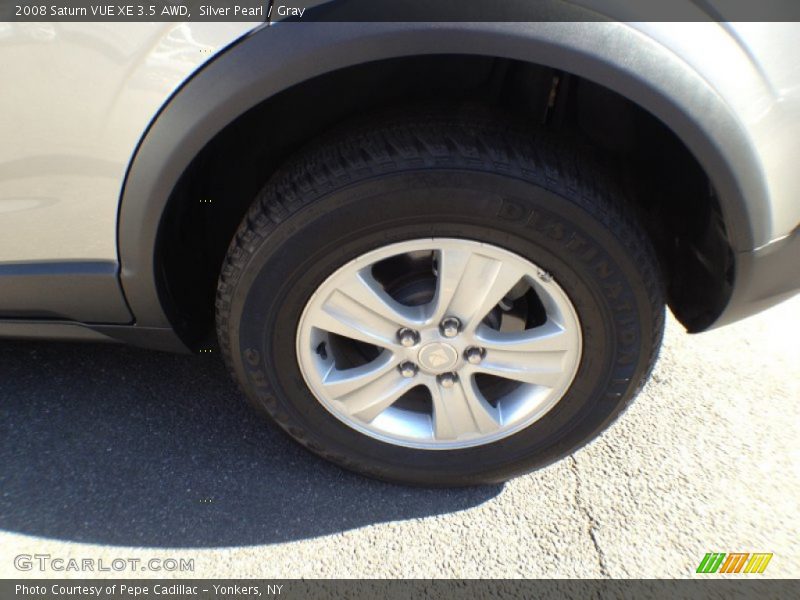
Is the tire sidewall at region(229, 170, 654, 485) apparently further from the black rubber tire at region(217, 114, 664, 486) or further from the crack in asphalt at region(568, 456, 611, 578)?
the crack in asphalt at region(568, 456, 611, 578)

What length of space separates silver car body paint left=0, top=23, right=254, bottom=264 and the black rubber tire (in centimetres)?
30

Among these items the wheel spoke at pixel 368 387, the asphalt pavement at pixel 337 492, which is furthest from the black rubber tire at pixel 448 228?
the asphalt pavement at pixel 337 492

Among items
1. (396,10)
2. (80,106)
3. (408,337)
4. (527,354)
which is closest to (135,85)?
(80,106)

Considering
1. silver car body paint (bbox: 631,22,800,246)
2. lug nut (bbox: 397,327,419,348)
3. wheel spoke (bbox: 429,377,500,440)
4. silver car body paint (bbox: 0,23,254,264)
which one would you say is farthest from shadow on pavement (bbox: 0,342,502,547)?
silver car body paint (bbox: 631,22,800,246)

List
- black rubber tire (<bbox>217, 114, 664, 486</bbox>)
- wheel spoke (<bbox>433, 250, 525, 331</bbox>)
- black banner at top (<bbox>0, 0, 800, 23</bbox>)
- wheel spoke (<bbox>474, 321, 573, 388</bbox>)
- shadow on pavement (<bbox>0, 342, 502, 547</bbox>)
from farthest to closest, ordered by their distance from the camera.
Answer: shadow on pavement (<bbox>0, 342, 502, 547</bbox>) → wheel spoke (<bbox>474, 321, 573, 388</bbox>) → wheel spoke (<bbox>433, 250, 525, 331</bbox>) → black rubber tire (<bbox>217, 114, 664, 486</bbox>) → black banner at top (<bbox>0, 0, 800, 23</bbox>)

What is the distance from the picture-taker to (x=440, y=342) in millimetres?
1561

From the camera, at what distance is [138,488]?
175 cm

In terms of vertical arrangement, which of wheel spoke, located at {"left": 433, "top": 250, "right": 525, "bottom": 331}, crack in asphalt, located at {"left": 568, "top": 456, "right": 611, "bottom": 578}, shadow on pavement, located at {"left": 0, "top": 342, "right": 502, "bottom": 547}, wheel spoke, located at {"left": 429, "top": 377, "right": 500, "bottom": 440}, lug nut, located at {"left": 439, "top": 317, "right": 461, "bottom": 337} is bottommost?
shadow on pavement, located at {"left": 0, "top": 342, "right": 502, "bottom": 547}

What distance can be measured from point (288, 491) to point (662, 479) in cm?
101

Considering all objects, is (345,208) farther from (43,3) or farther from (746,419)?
(746,419)

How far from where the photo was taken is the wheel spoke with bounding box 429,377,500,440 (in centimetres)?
163

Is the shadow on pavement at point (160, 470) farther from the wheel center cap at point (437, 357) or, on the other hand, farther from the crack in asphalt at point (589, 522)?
the wheel center cap at point (437, 357)

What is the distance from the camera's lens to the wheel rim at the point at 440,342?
1.46m

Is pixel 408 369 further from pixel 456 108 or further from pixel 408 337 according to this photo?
pixel 456 108
